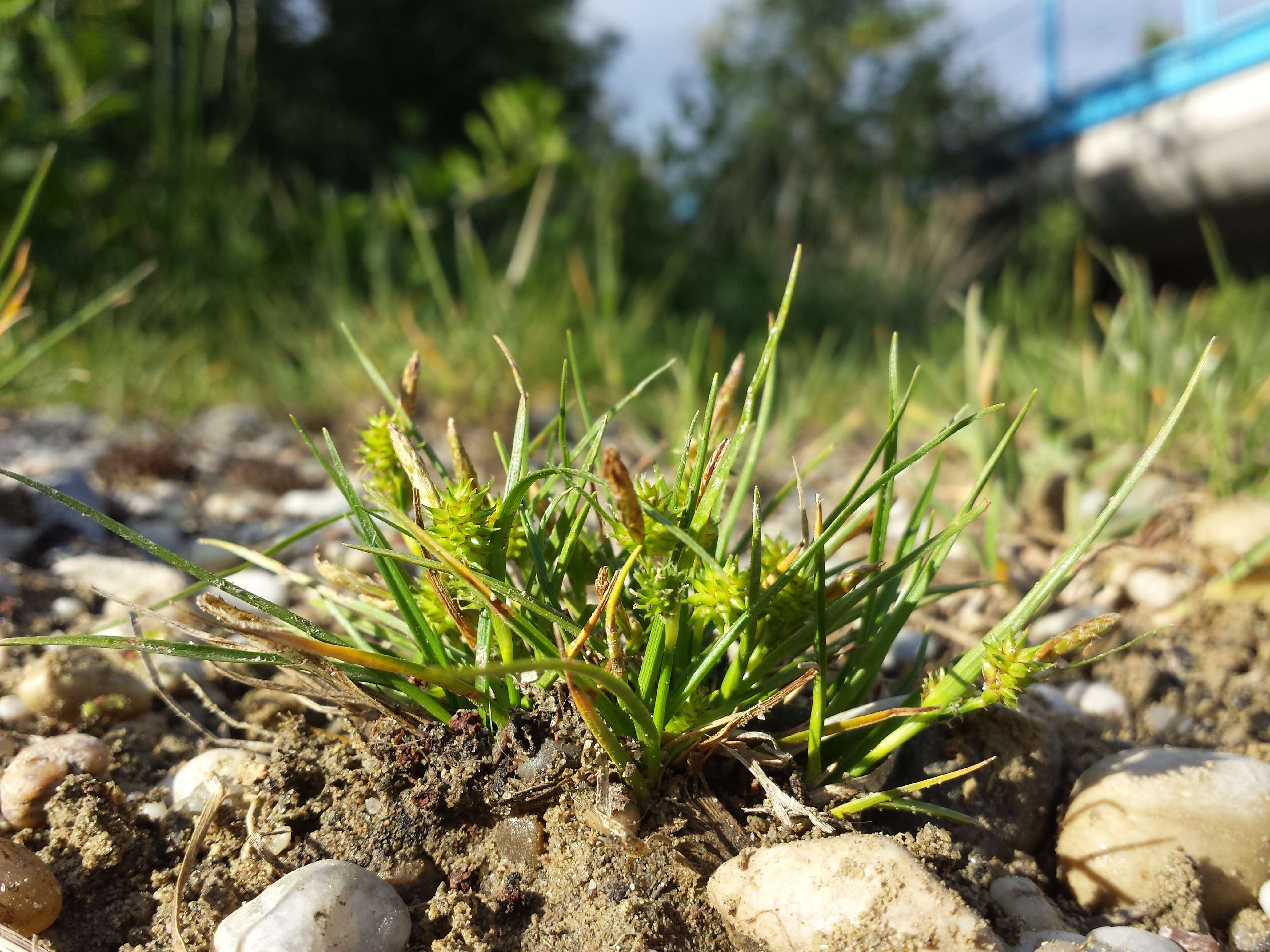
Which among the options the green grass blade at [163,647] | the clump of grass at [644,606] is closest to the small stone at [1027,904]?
the clump of grass at [644,606]

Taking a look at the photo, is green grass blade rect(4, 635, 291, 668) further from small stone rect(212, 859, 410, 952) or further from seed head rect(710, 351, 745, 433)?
seed head rect(710, 351, 745, 433)

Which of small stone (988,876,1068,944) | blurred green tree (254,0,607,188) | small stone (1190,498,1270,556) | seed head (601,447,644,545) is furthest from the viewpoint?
blurred green tree (254,0,607,188)

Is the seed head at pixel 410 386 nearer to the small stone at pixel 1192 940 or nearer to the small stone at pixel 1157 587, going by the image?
the small stone at pixel 1192 940

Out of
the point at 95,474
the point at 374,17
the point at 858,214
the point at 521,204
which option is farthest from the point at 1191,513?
the point at 374,17

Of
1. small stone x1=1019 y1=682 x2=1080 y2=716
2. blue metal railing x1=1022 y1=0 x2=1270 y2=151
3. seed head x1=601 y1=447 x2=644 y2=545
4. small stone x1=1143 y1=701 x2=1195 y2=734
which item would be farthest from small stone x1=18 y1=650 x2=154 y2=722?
blue metal railing x1=1022 y1=0 x2=1270 y2=151

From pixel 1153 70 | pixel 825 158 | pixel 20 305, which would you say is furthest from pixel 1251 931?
pixel 825 158

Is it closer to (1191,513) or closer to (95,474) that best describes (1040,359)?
(1191,513)
